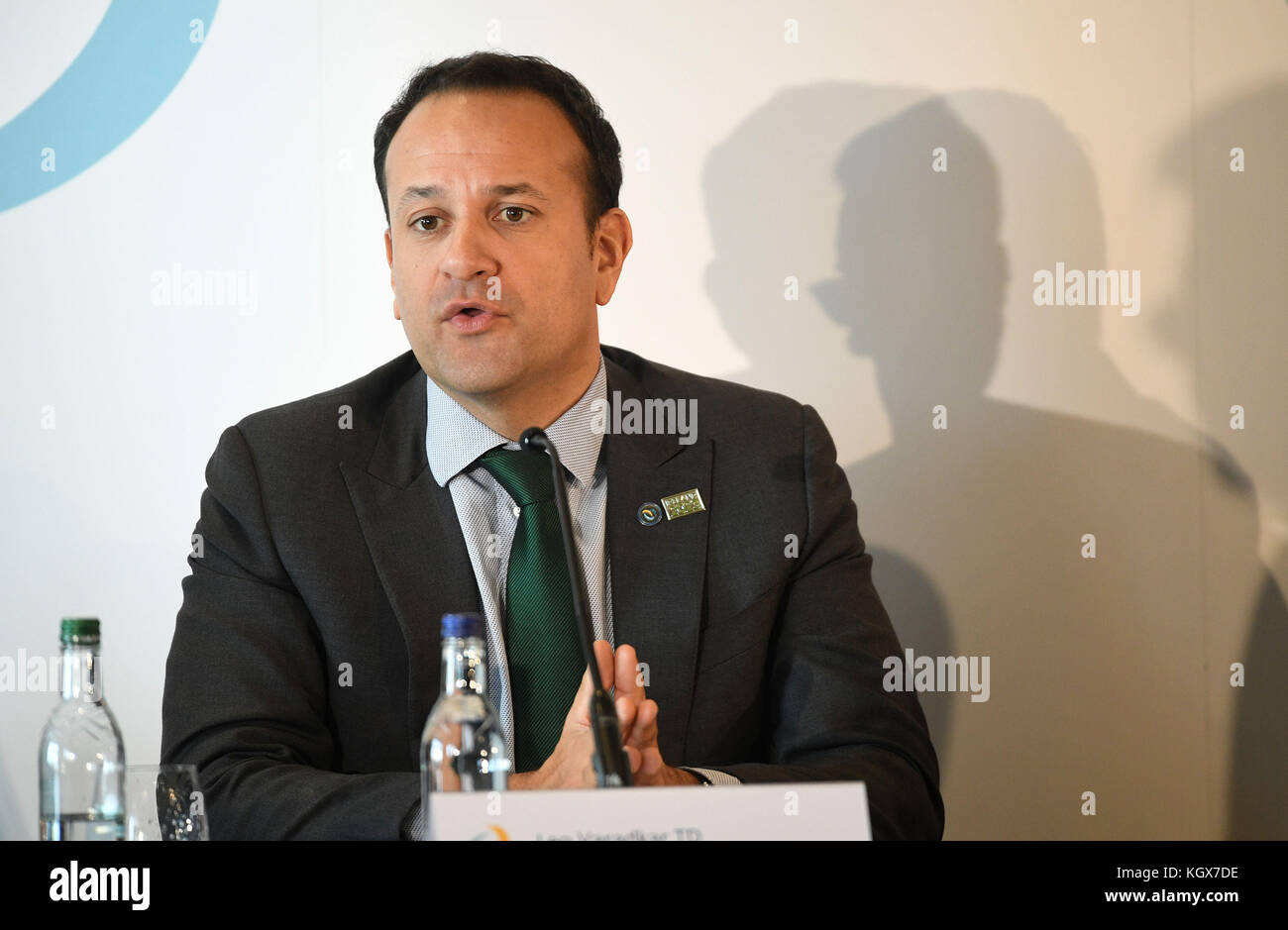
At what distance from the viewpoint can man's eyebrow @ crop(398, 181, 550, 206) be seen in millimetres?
2047

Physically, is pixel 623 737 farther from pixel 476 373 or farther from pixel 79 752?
pixel 476 373

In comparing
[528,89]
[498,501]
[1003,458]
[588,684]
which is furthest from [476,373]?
[1003,458]

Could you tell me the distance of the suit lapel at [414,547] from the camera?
1863 millimetres

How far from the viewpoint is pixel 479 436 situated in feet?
6.69

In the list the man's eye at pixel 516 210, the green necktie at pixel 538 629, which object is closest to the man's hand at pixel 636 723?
the green necktie at pixel 538 629

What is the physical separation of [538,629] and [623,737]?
0.50 metres

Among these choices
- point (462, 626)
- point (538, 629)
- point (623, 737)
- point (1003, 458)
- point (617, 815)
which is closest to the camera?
point (617, 815)

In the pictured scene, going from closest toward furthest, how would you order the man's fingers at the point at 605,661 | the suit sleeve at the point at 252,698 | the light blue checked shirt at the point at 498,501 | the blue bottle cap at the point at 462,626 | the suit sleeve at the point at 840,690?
the blue bottle cap at the point at 462,626 < the man's fingers at the point at 605,661 < the suit sleeve at the point at 252,698 < the suit sleeve at the point at 840,690 < the light blue checked shirt at the point at 498,501

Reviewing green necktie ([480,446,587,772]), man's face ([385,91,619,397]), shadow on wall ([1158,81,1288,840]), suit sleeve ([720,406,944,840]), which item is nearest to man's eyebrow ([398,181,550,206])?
man's face ([385,91,619,397])

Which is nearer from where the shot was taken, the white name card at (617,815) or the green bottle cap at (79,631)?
the white name card at (617,815)

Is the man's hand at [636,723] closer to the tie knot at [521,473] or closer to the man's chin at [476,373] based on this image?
the tie knot at [521,473]

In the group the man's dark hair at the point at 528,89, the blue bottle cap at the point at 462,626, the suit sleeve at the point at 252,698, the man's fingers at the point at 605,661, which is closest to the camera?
the blue bottle cap at the point at 462,626

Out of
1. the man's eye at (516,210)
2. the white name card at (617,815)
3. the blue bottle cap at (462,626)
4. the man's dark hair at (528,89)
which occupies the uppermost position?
the man's dark hair at (528,89)
